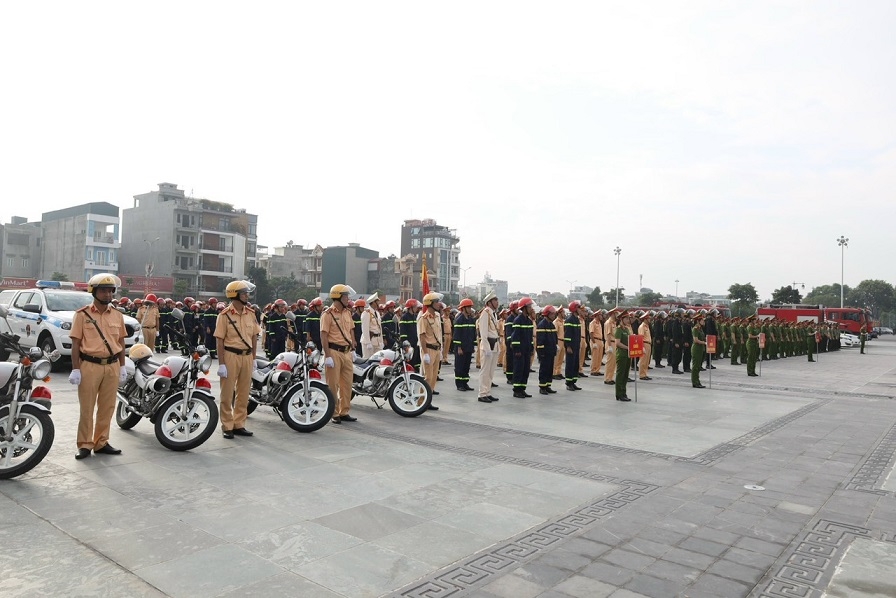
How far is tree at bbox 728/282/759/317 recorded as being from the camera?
249 feet

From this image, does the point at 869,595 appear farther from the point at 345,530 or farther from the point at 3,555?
the point at 3,555

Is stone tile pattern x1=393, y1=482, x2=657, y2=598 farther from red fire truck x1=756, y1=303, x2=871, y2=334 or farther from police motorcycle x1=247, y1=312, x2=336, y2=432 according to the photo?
red fire truck x1=756, y1=303, x2=871, y2=334

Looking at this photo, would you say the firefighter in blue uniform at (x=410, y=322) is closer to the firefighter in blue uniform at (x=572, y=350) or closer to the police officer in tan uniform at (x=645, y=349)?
the firefighter in blue uniform at (x=572, y=350)

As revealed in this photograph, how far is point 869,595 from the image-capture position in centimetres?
376

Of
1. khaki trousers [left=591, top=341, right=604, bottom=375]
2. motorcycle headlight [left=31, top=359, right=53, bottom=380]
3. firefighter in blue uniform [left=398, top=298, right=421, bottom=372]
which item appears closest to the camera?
motorcycle headlight [left=31, top=359, right=53, bottom=380]

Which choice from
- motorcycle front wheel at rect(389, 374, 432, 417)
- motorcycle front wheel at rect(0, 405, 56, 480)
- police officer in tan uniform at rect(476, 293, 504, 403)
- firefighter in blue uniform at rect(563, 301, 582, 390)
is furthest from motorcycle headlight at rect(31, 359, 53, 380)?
firefighter in blue uniform at rect(563, 301, 582, 390)

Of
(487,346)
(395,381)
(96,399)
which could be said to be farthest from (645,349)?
(96,399)

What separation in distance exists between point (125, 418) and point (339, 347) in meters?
2.90

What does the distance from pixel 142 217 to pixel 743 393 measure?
65.8 metres

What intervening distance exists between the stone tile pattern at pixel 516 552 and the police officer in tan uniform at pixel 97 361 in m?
4.53

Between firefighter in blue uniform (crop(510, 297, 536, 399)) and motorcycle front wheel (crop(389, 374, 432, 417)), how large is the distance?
298 centimetres

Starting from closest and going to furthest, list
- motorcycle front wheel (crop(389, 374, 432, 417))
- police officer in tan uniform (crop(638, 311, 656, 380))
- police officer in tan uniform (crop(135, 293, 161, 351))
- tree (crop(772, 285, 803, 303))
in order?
motorcycle front wheel (crop(389, 374, 432, 417)), police officer in tan uniform (crop(638, 311, 656, 380)), police officer in tan uniform (crop(135, 293, 161, 351)), tree (crop(772, 285, 803, 303))

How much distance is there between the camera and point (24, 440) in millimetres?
5789

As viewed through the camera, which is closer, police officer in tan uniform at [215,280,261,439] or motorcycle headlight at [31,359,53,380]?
motorcycle headlight at [31,359,53,380]
